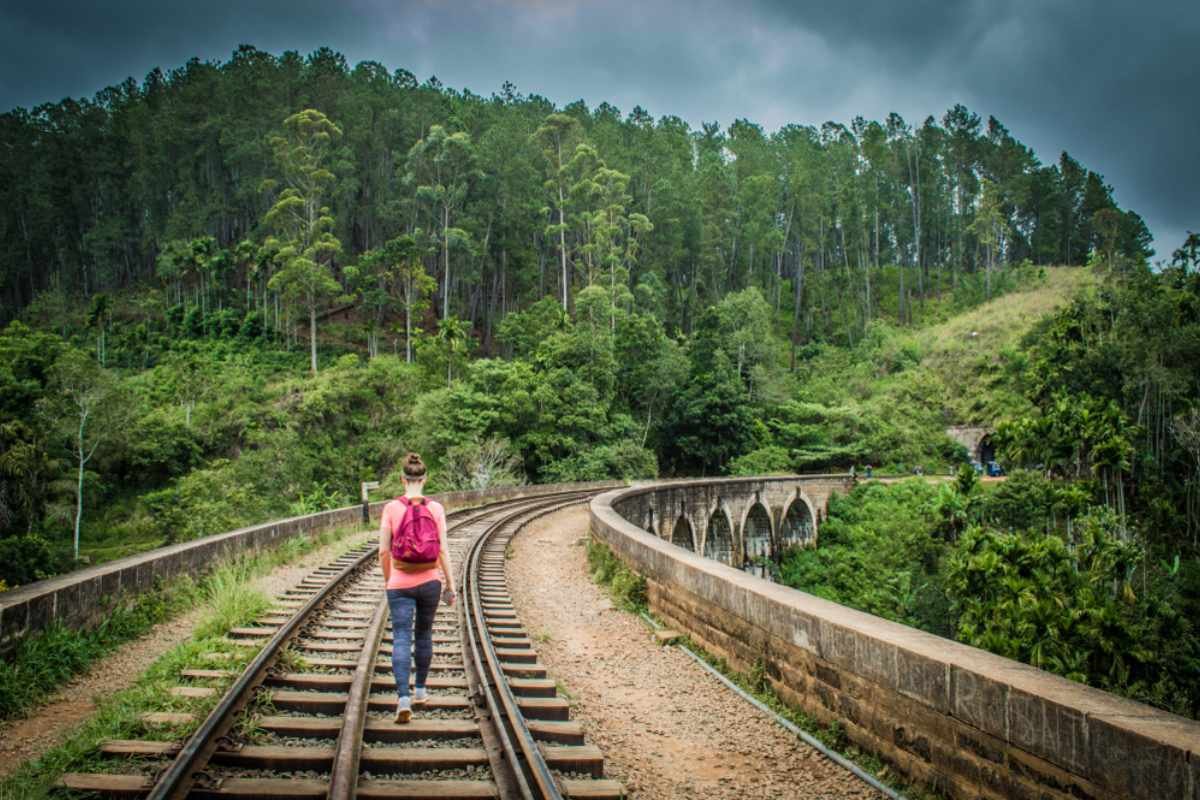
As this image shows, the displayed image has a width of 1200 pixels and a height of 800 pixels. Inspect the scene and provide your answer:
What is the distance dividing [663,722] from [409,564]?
218cm

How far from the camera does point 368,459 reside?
37.5 metres

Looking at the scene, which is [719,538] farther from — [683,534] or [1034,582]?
[1034,582]

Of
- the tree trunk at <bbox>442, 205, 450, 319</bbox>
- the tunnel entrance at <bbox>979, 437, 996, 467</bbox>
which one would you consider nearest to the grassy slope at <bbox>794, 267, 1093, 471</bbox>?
the tunnel entrance at <bbox>979, 437, 996, 467</bbox>

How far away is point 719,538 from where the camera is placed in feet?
103

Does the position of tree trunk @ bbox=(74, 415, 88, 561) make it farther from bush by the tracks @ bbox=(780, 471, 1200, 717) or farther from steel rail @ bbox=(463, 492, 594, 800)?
bush by the tracks @ bbox=(780, 471, 1200, 717)

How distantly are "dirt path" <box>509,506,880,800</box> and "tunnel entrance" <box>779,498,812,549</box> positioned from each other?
29807 millimetres

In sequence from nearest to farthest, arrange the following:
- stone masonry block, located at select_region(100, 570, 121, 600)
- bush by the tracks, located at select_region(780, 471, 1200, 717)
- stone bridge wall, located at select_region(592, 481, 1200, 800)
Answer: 1. stone bridge wall, located at select_region(592, 481, 1200, 800)
2. stone masonry block, located at select_region(100, 570, 121, 600)
3. bush by the tracks, located at select_region(780, 471, 1200, 717)

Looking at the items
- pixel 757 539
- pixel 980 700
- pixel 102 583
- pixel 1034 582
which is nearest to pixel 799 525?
pixel 757 539

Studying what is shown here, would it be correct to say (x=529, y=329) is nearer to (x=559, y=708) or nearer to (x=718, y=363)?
(x=718, y=363)

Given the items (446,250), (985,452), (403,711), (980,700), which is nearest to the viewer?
(980,700)

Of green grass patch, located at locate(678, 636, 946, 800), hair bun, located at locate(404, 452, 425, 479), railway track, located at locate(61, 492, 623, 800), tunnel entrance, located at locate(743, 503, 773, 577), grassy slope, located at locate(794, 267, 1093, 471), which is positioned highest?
grassy slope, located at locate(794, 267, 1093, 471)

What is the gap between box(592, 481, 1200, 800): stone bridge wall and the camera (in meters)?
2.78

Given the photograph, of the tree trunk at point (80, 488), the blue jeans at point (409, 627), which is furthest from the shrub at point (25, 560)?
the blue jeans at point (409, 627)

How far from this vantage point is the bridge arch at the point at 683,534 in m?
26.1
